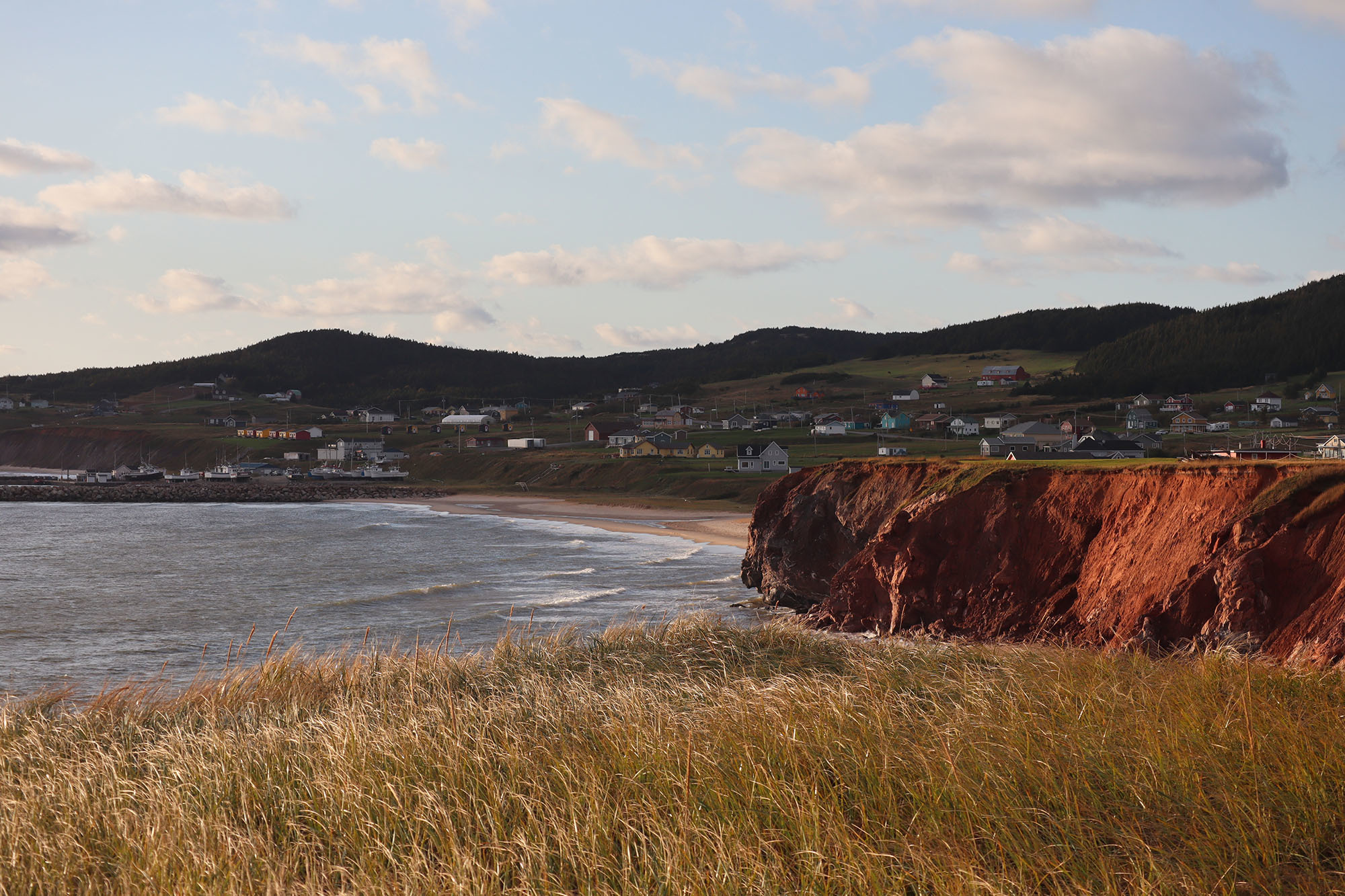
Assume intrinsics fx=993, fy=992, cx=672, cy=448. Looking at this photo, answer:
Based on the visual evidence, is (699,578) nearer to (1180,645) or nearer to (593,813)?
(1180,645)

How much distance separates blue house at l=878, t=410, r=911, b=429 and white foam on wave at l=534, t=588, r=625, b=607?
9669cm

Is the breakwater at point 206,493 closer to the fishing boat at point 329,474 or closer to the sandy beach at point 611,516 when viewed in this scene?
the fishing boat at point 329,474

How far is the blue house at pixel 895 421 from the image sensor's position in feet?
419

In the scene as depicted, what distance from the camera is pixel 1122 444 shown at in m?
82.6

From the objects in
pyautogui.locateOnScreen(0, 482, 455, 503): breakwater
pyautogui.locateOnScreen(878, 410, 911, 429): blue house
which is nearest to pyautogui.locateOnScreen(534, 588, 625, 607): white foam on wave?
pyautogui.locateOnScreen(0, 482, 455, 503): breakwater

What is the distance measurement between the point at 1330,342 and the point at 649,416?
10211cm

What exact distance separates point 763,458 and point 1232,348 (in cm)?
10335

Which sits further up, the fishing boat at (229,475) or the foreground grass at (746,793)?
the foreground grass at (746,793)

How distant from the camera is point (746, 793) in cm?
684

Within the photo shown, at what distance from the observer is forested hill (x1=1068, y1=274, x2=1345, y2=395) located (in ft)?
483

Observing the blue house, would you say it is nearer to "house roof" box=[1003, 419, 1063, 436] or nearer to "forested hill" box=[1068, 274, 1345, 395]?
"house roof" box=[1003, 419, 1063, 436]

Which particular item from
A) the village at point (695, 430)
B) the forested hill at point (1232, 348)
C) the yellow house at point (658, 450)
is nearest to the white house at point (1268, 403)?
the village at point (695, 430)

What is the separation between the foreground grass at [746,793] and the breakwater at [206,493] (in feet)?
305

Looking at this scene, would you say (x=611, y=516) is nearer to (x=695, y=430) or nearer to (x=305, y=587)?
(x=305, y=587)
